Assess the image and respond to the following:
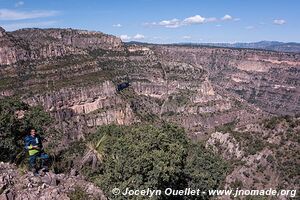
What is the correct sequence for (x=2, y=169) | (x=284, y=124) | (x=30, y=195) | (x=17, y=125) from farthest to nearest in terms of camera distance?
(x=284, y=124) → (x=17, y=125) → (x=2, y=169) → (x=30, y=195)

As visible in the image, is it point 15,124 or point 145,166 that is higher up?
point 145,166

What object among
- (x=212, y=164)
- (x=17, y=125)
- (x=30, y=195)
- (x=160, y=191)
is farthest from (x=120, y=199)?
(x=212, y=164)

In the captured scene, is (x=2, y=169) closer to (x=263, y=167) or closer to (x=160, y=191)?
(x=160, y=191)

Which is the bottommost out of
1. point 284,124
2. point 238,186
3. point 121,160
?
point 238,186

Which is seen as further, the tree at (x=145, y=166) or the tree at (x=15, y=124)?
the tree at (x=15, y=124)

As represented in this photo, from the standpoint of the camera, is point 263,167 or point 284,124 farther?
point 284,124

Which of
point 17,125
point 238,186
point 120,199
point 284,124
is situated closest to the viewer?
point 120,199

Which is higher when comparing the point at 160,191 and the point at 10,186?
the point at 10,186

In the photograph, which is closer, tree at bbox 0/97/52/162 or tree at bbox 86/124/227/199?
tree at bbox 86/124/227/199

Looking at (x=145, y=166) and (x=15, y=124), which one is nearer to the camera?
(x=145, y=166)
